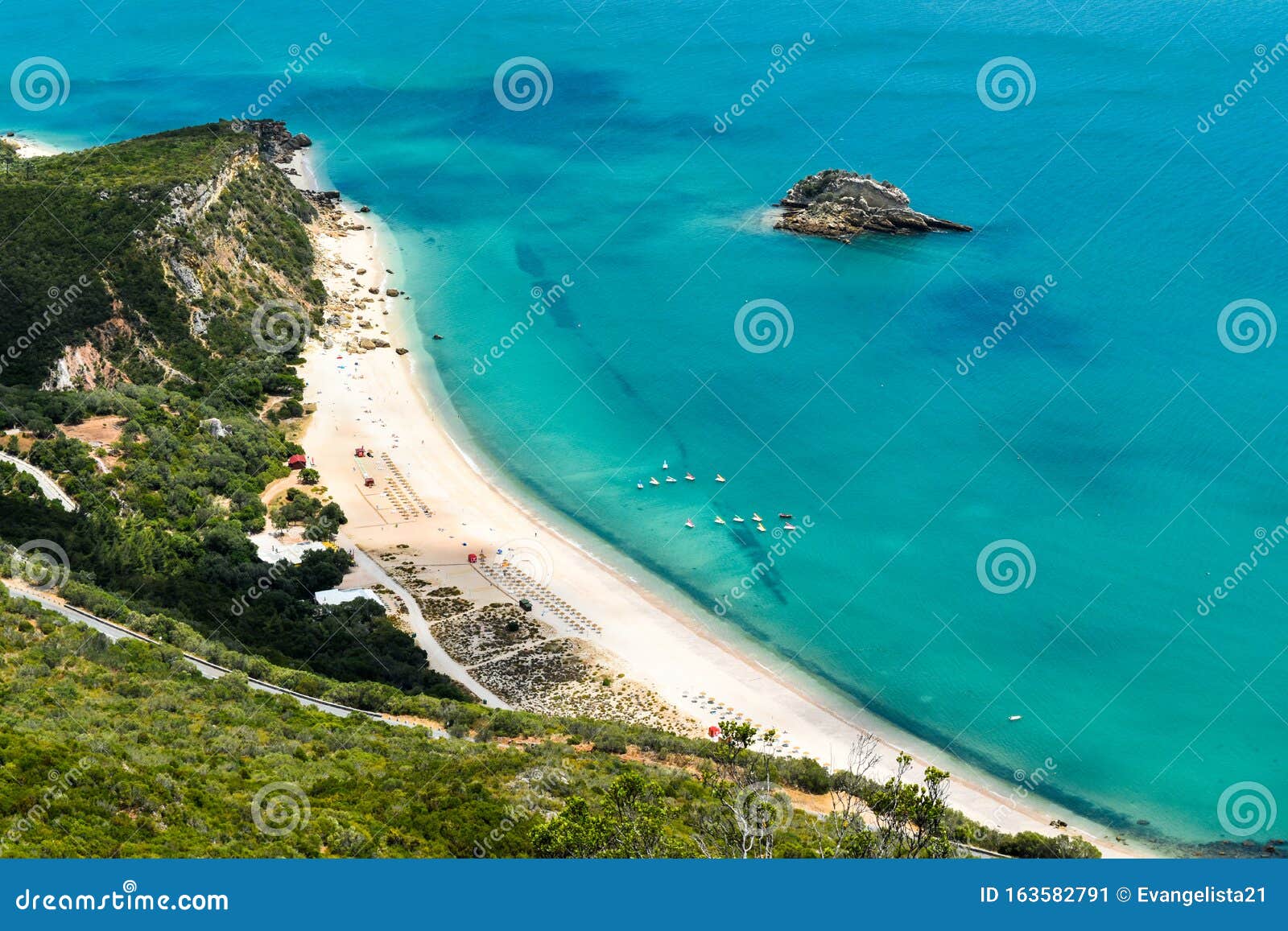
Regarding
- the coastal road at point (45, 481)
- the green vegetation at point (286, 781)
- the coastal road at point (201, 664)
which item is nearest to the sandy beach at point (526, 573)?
the green vegetation at point (286, 781)

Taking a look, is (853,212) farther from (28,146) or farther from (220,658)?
(28,146)

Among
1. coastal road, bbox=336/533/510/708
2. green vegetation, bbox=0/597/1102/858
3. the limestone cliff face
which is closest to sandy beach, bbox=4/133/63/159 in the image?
the limestone cliff face

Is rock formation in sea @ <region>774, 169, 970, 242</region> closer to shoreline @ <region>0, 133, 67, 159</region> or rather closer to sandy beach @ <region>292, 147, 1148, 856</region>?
sandy beach @ <region>292, 147, 1148, 856</region>

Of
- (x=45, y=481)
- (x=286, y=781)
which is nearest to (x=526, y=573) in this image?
(x=45, y=481)

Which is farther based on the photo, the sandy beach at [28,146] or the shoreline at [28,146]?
the sandy beach at [28,146]

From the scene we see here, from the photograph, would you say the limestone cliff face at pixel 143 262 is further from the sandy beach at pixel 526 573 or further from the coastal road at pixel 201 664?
the coastal road at pixel 201 664

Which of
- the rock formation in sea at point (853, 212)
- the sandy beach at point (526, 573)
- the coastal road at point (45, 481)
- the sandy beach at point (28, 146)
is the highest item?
the rock formation in sea at point (853, 212)
